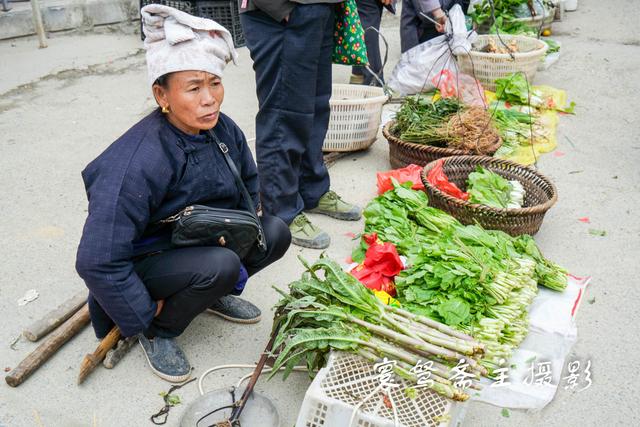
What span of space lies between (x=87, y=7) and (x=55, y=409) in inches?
257

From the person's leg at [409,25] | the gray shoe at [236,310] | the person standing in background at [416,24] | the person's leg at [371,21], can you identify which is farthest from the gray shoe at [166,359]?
the person's leg at [409,25]

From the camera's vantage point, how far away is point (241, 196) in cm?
261

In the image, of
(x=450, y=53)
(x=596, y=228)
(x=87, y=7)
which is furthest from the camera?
(x=87, y=7)

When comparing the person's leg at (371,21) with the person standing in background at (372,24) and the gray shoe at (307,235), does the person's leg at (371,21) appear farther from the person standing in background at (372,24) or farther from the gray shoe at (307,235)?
the gray shoe at (307,235)

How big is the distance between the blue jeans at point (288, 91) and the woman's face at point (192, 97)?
0.85 metres

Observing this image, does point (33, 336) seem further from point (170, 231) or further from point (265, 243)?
point (265, 243)

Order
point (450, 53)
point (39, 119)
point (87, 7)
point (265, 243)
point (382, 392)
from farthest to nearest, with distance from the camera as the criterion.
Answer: point (87, 7), point (450, 53), point (39, 119), point (265, 243), point (382, 392)

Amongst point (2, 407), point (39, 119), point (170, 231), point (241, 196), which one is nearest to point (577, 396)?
point (241, 196)

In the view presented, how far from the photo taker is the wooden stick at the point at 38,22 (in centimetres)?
643

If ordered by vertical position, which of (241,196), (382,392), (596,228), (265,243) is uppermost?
(241,196)

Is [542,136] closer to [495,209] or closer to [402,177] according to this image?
[402,177]

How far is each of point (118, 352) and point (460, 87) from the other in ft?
13.1

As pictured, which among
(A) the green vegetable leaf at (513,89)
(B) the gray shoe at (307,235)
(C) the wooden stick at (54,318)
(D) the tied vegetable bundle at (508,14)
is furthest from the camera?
(D) the tied vegetable bundle at (508,14)

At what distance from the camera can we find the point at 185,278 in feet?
7.54
